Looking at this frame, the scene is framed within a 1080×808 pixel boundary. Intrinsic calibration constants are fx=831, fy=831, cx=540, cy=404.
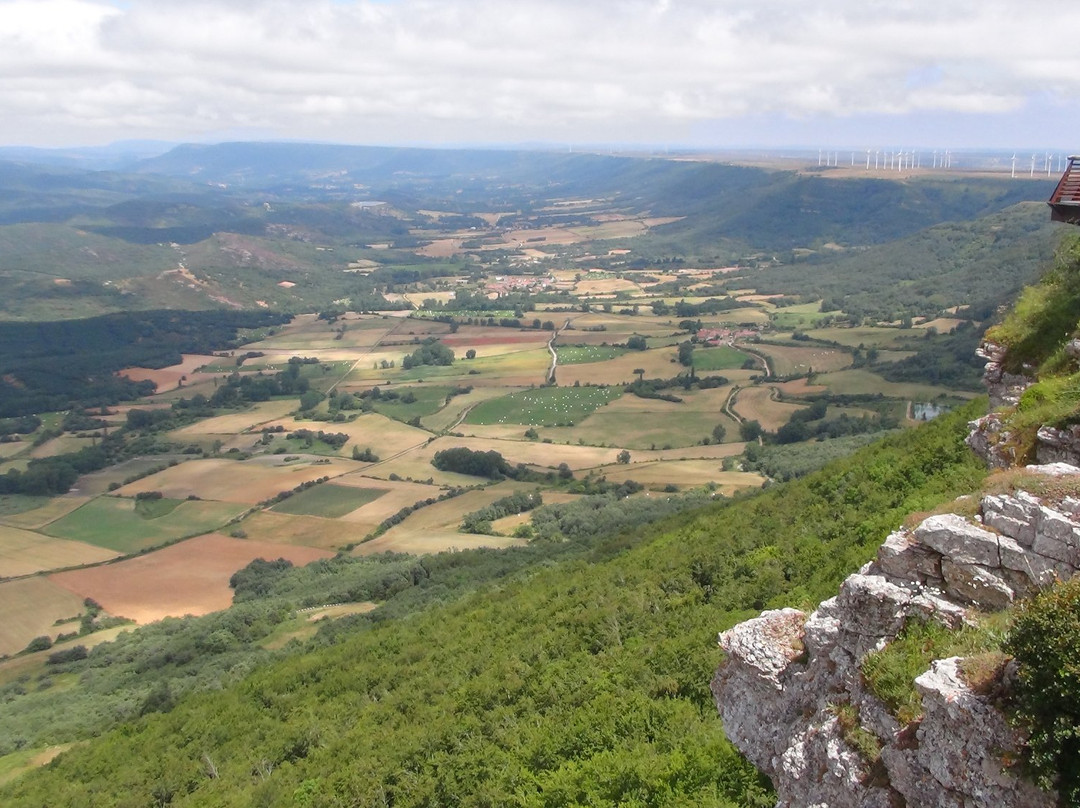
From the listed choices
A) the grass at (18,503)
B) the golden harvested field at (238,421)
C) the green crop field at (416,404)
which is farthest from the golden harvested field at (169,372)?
the grass at (18,503)

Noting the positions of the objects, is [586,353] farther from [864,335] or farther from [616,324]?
[864,335]

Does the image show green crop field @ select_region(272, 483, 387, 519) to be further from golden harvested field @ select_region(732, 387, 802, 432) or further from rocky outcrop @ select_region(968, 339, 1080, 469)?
rocky outcrop @ select_region(968, 339, 1080, 469)

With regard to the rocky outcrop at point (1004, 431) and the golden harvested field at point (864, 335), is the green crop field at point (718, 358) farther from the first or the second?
the rocky outcrop at point (1004, 431)

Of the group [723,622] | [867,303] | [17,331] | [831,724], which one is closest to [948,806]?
[831,724]

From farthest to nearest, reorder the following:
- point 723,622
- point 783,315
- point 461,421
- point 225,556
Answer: point 783,315
point 461,421
point 225,556
point 723,622

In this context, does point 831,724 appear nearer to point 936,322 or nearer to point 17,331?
point 936,322

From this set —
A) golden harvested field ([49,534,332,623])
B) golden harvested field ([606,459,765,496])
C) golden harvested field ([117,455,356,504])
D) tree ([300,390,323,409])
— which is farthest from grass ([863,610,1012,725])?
tree ([300,390,323,409])

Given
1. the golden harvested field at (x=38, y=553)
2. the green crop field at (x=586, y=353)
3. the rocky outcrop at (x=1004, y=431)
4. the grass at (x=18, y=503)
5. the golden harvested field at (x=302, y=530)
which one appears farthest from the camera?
the green crop field at (x=586, y=353)
